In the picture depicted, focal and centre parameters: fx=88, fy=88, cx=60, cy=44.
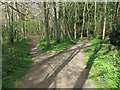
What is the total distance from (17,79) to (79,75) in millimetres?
3697

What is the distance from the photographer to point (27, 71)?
5.95 meters

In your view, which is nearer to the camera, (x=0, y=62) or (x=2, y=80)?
(x=2, y=80)

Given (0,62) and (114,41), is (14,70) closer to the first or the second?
(0,62)

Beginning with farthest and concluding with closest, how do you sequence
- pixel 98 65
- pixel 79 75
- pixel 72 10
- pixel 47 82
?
pixel 72 10 < pixel 98 65 < pixel 79 75 < pixel 47 82

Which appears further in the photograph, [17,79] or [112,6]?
[112,6]

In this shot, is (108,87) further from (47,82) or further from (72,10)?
(72,10)

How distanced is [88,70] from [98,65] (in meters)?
1.10

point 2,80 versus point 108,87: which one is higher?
point 2,80

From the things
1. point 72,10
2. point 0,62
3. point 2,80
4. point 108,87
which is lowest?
point 108,87

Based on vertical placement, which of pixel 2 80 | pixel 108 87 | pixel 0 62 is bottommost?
pixel 108 87

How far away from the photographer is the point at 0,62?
19.9 feet

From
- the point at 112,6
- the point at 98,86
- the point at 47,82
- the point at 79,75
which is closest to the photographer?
the point at 98,86

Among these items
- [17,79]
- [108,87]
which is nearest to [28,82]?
[17,79]

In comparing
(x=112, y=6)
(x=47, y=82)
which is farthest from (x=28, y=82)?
(x=112, y=6)
